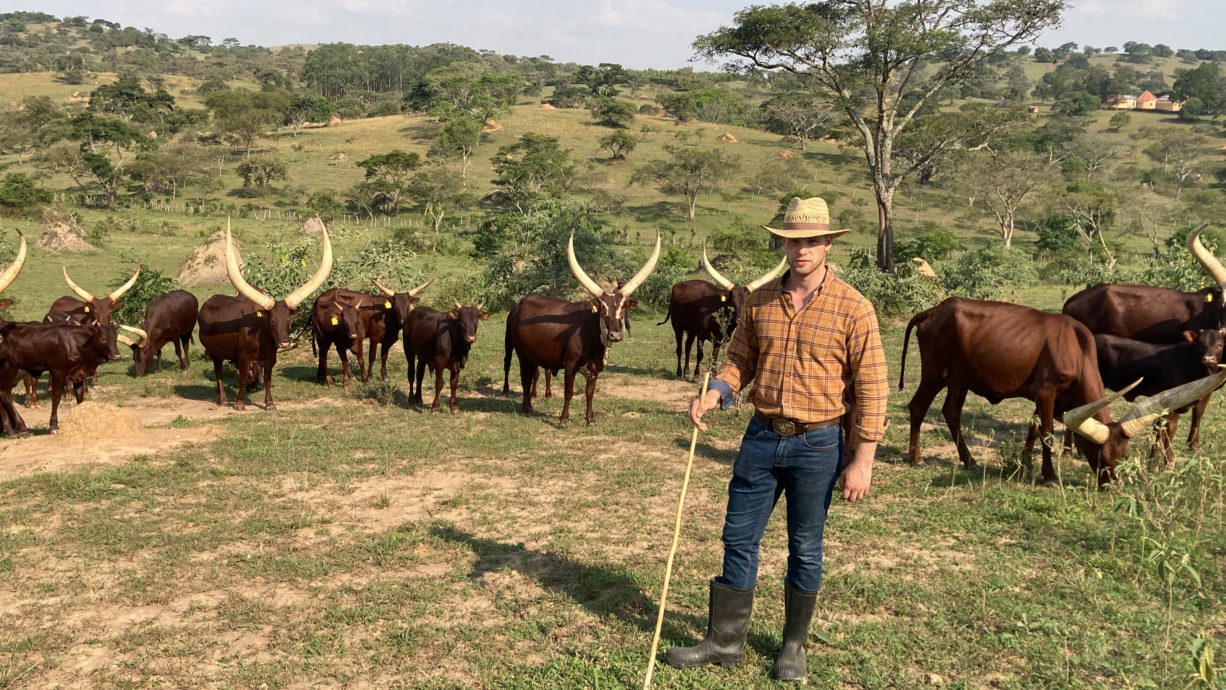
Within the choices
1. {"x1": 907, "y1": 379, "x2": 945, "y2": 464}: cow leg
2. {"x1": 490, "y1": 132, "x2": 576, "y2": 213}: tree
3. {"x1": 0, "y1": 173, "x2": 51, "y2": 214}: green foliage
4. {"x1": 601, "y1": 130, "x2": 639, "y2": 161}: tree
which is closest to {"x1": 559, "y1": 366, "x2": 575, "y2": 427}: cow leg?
{"x1": 907, "y1": 379, "x2": 945, "y2": 464}: cow leg

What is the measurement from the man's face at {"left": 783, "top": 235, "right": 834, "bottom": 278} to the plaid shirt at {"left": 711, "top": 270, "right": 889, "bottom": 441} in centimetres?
14

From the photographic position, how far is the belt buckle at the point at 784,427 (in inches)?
169

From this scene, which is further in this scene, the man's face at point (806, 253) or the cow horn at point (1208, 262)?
the cow horn at point (1208, 262)

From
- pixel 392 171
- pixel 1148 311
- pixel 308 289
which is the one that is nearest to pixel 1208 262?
pixel 1148 311

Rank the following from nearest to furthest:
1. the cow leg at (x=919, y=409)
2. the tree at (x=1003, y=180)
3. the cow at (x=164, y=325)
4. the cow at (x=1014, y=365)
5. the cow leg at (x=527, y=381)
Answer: the cow at (x=1014, y=365)
the cow leg at (x=919, y=409)
the cow leg at (x=527, y=381)
the cow at (x=164, y=325)
the tree at (x=1003, y=180)

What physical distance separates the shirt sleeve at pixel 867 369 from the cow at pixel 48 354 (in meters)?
9.10

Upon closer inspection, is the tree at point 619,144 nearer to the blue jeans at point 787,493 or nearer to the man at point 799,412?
the man at point 799,412

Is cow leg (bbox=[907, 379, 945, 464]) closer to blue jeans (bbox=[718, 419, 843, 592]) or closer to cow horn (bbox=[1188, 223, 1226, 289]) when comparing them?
cow horn (bbox=[1188, 223, 1226, 289])

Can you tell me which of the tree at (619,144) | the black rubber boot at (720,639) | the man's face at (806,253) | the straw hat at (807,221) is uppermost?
the tree at (619,144)

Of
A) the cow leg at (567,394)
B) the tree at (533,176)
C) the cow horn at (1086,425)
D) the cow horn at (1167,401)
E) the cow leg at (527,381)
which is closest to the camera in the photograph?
the cow horn at (1167,401)

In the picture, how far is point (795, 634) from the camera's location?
4.60 m

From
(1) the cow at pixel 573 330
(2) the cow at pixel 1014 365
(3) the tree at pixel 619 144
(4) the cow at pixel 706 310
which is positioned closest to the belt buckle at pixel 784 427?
(2) the cow at pixel 1014 365

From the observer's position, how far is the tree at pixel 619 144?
6259 cm

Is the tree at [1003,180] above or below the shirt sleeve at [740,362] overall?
above
